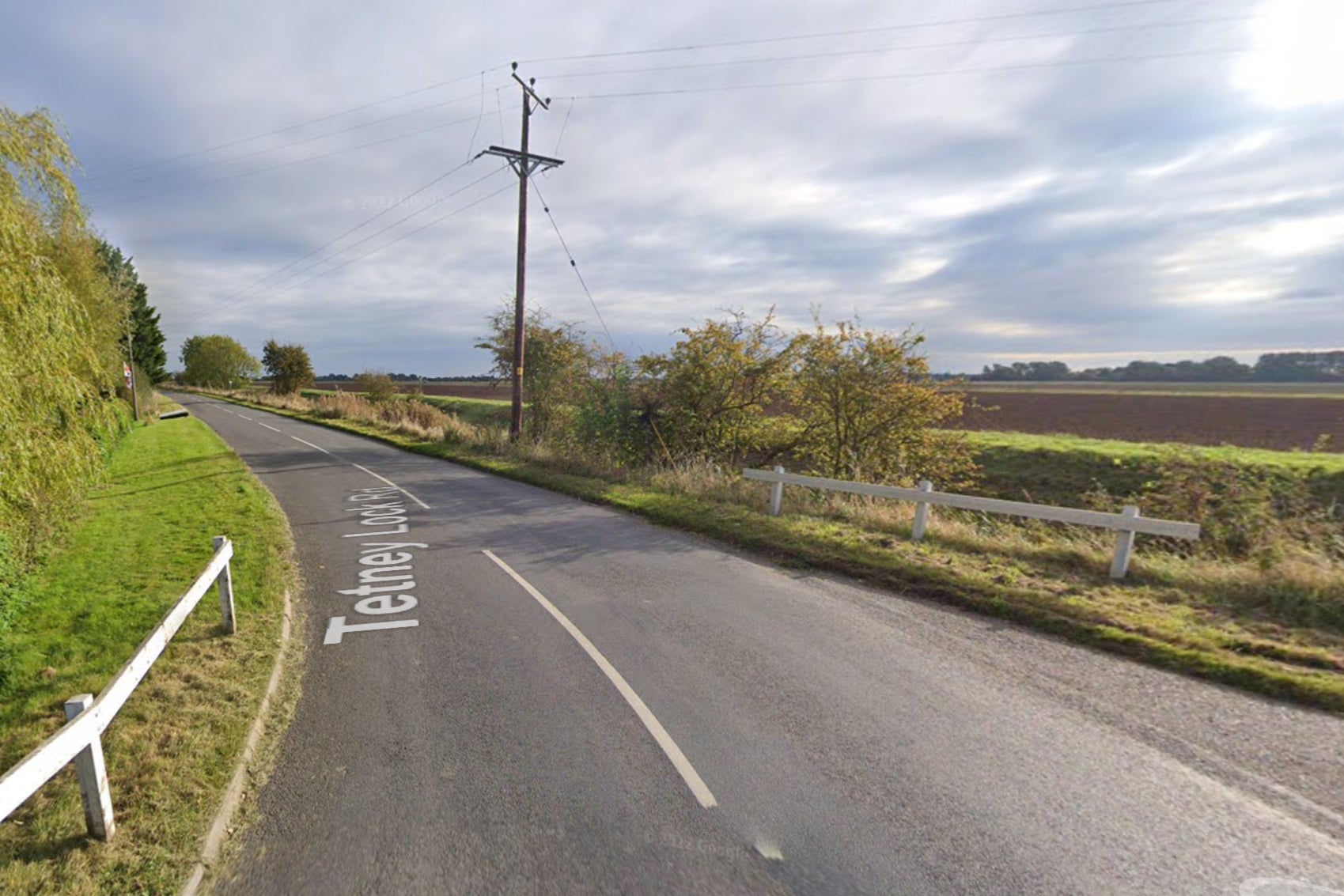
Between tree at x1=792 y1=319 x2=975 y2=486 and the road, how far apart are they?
331 inches

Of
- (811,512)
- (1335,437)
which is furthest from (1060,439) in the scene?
(811,512)

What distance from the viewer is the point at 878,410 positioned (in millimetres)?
14984

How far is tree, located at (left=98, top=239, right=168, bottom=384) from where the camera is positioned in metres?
36.4

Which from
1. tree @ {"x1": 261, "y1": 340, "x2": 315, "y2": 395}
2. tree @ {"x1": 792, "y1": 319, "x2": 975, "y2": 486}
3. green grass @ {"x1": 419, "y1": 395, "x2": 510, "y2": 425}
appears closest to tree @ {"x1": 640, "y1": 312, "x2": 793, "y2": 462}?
tree @ {"x1": 792, "y1": 319, "x2": 975, "y2": 486}

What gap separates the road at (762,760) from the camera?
314 centimetres

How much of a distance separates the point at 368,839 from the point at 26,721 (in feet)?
10.7

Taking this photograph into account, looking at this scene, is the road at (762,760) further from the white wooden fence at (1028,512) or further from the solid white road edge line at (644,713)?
the white wooden fence at (1028,512)

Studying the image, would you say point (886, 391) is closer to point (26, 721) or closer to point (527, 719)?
point (527, 719)

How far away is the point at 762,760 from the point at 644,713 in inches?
38.8

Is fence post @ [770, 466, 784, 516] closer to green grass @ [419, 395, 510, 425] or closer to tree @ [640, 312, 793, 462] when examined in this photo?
tree @ [640, 312, 793, 462]

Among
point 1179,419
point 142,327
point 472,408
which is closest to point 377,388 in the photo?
point 472,408

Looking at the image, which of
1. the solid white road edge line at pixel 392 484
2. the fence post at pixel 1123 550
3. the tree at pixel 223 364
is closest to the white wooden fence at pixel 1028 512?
the fence post at pixel 1123 550

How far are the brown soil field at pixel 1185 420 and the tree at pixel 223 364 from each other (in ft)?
309

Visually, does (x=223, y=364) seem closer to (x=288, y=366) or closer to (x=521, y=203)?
(x=288, y=366)
